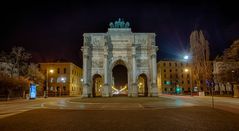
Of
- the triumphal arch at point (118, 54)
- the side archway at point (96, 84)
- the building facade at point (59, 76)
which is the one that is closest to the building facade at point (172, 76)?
the side archway at point (96, 84)

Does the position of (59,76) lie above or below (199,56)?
below

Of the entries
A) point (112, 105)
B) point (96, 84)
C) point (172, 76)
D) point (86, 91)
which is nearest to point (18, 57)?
point (86, 91)

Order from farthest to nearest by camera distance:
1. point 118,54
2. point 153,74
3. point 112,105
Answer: point 118,54, point 153,74, point 112,105

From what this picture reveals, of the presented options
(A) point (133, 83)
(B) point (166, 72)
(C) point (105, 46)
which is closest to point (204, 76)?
(A) point (133, 83)

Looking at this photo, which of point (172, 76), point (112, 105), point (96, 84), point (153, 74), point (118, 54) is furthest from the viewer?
point (172, 76)

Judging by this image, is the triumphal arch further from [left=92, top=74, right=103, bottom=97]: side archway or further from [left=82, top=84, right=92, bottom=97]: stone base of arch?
[left=82, top=84, right=92, bottom=97]: stone base of arch

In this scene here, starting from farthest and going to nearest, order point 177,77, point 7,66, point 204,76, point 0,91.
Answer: point 177,77, point 204,76, point 7,66, point 0,91

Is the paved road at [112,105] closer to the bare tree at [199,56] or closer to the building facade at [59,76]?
the bare tree at [199,56]

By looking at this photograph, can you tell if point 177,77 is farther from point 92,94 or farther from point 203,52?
point 92,94

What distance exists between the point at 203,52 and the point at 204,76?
22.3 feet

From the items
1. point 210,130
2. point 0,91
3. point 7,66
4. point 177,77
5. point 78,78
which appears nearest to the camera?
point 210,130

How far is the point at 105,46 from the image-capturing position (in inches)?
2057

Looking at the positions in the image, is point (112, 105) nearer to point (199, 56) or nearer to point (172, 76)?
point (199, 56)

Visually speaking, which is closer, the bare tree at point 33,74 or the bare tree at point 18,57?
Result: the bare tree at point 18,57
